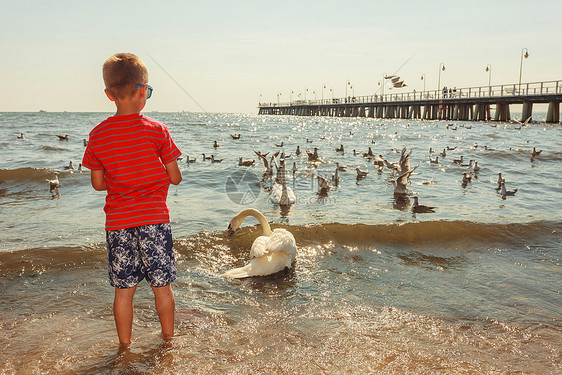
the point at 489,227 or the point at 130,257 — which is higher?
the point at 130,257

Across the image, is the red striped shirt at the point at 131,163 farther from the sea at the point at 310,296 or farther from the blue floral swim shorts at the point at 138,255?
the sea at the point at 310,296

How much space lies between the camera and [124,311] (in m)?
3.02

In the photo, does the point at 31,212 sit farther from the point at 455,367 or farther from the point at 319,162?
the point at 319,162

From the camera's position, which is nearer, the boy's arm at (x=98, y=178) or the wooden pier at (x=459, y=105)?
the boy's arm at (x=98, y=178)

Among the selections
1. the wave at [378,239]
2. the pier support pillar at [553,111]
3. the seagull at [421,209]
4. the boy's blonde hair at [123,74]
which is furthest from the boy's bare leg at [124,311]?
the pier support pillar at [553,111]

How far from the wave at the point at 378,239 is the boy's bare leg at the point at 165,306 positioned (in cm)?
221

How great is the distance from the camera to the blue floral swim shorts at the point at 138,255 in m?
2.91

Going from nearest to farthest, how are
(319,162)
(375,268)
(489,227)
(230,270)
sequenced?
(230,270), (375,268), (489,227), (319,162)

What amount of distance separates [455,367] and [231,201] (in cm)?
739

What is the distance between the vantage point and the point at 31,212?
8.28m

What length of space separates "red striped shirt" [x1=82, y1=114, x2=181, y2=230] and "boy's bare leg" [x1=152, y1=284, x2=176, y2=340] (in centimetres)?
55

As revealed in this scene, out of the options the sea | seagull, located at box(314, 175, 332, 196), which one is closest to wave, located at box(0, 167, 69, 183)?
the sea

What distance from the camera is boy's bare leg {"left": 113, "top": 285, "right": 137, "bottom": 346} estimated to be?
9.79 feet

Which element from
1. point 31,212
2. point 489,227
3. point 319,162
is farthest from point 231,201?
point 319,162
